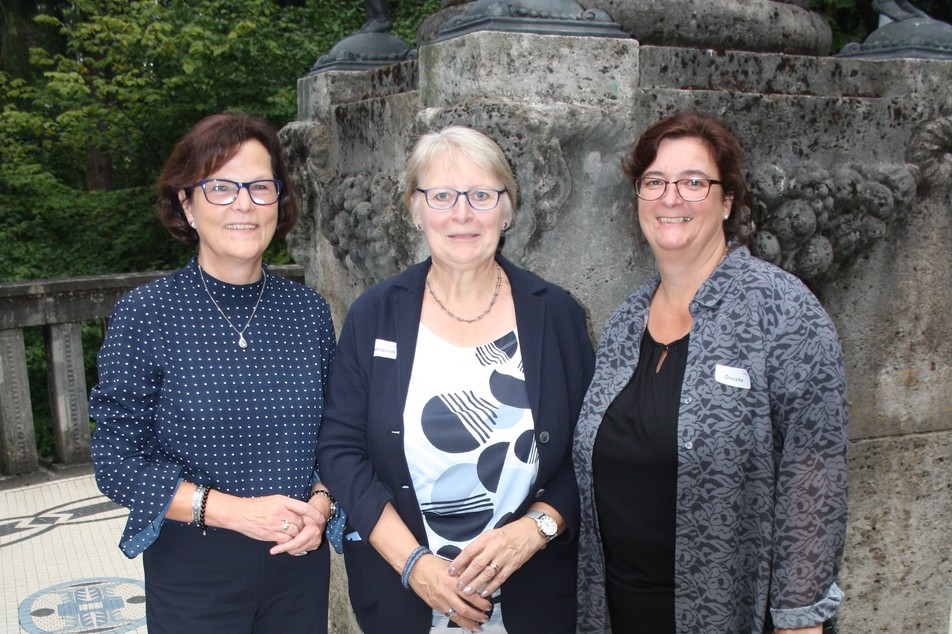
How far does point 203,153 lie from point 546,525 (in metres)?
1.22

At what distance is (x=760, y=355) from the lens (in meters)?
1.81

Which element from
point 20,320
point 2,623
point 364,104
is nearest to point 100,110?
point 20,320

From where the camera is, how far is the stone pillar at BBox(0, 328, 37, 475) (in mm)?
6219

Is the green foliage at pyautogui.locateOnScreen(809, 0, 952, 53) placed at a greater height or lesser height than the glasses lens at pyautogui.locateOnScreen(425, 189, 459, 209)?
greater

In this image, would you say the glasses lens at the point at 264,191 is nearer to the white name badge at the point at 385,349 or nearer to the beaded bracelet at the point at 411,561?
the white name badge at the point at 385,349

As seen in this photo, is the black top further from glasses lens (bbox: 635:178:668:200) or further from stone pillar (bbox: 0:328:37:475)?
stone pillar (bbox: 0:328:37:475)

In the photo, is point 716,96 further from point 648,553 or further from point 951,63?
point 648,553

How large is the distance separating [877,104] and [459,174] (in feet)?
→ 5.15

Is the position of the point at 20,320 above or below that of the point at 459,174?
below

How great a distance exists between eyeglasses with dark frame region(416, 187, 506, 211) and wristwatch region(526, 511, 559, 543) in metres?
0.75

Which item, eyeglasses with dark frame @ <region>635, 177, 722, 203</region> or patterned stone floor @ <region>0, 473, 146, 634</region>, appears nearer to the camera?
eyeglasses with dark frame @ <region>635, 177, 722, 203</region>

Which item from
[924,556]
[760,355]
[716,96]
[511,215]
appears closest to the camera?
[760,355]

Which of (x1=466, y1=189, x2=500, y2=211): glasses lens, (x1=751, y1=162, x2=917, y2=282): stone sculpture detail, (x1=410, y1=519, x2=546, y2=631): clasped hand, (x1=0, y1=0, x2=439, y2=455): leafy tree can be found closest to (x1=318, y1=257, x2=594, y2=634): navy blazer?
(x1=410, y1=519, x2=546, y2=631): clasped hand

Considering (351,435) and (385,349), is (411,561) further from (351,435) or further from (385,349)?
(385,349)
